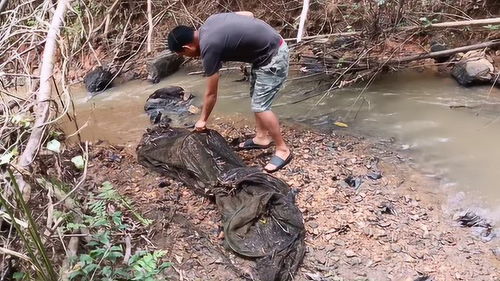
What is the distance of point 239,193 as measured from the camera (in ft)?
12.6

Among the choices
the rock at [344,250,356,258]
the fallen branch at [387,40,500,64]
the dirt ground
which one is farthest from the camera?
the fallen branch at [387,40,500,64]

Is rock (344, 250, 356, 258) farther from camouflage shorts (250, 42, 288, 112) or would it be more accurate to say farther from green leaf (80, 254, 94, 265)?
green leaf (80, 254, 94, 265)

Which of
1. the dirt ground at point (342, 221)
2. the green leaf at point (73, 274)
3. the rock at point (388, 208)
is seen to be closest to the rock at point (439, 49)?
the dirt ground at point (342, 221)

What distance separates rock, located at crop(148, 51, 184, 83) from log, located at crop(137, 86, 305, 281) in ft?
9.53

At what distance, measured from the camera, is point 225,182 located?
3961 mm

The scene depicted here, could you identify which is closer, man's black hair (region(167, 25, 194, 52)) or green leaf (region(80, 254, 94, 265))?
green leaf (region(80, 254, 94, 265))

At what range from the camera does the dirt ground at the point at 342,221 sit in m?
3.34

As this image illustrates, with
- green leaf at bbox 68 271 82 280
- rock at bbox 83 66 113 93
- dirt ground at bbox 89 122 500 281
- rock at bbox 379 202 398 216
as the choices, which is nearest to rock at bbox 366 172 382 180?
dirt ground at bbox 89 122 500 281

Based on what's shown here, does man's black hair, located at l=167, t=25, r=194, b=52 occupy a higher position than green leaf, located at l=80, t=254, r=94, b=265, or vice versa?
man's black hair, located at l=167, t=25, r=194, b=52

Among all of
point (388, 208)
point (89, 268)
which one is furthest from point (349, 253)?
point (89, 268)

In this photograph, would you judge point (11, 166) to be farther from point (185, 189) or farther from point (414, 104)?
point (414, 104)

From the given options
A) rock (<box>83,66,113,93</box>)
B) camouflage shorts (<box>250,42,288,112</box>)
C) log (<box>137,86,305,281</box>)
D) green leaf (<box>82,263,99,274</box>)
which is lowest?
rock (<box>83,66,113,93</box>)

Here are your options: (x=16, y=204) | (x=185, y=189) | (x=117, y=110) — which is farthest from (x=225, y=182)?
(x=117, y=110)

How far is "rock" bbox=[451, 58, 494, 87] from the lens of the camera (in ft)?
19.2
